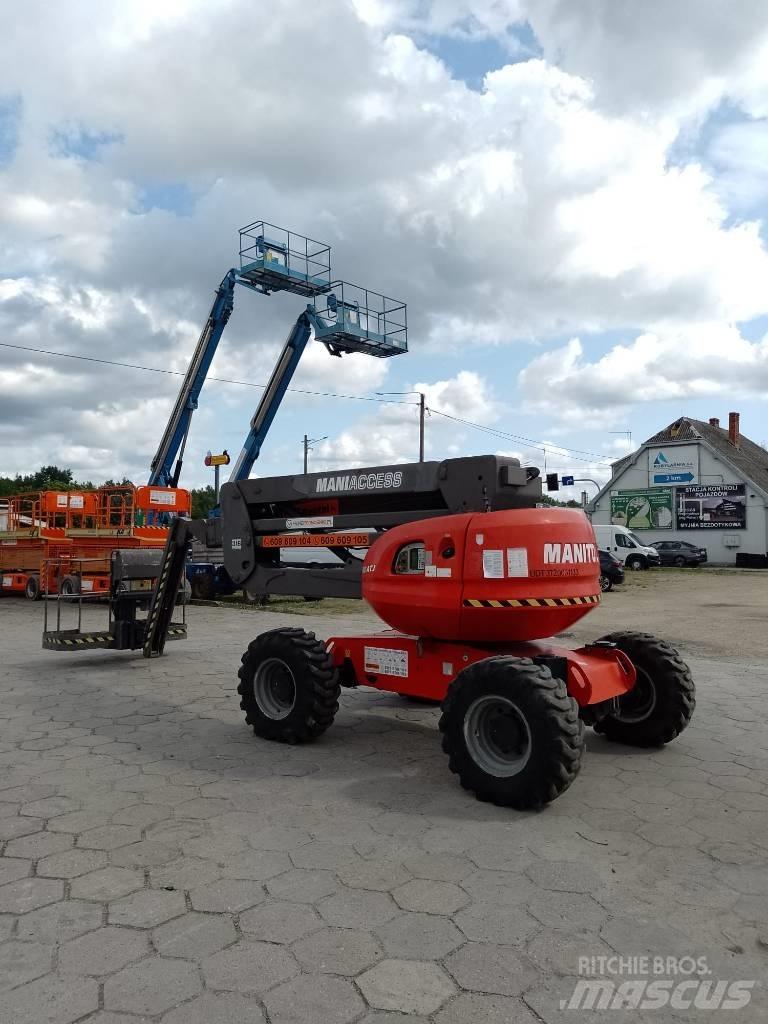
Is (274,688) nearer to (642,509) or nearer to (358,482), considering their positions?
(358,482)

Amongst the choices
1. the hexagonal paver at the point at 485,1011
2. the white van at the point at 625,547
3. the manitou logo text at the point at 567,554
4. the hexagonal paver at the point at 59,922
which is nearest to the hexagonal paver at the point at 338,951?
the hexagonal paver at the point at 485,1011

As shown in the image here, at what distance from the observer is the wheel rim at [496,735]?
464cm

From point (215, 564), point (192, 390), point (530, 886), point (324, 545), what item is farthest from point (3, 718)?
point (192, 390)

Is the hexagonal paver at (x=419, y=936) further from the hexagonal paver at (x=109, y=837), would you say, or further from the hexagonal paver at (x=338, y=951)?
the hexagonal paver at (x=109, y=837)

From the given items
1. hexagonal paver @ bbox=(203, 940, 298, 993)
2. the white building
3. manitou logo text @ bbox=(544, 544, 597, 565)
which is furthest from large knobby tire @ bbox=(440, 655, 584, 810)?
the white building

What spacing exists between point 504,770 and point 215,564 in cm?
1503

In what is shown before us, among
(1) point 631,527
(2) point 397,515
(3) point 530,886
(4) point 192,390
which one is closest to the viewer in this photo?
(3) point 530,886

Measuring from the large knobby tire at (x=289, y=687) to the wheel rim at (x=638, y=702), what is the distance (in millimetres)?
2199

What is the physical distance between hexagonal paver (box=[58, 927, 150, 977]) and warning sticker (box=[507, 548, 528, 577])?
289 cm

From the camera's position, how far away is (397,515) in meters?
6.02

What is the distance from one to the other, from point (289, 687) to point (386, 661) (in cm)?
85

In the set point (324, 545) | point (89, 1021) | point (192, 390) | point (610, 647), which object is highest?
point (192, 390)

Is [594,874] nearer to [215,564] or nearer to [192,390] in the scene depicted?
[215,564]

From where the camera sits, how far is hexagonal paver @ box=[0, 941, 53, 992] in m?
2.80
